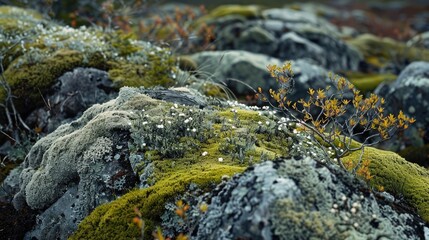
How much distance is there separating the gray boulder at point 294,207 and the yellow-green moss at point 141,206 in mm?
767

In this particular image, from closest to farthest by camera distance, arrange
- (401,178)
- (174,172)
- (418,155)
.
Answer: (174,172)
(401,178)
(418,155)

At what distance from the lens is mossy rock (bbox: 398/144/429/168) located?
15609 mm

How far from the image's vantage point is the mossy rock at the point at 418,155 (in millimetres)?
15609

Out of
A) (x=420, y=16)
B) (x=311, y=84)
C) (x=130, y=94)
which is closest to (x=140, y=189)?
(x=130, y=94)

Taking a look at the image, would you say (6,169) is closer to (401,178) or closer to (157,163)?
(157,163)

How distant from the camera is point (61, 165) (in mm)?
8516

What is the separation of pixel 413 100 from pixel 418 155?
2.99m

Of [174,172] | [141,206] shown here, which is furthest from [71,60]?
[141,206]

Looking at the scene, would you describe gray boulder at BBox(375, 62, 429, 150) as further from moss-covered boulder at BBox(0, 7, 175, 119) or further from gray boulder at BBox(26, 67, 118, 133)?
gray boulder at BBox(26, 67, 118, 133)

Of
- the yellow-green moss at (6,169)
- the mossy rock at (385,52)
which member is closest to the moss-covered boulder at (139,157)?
the yellow-green moss at (6,169)

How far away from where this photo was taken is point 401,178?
8.59m

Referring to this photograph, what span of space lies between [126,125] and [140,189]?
1383mm

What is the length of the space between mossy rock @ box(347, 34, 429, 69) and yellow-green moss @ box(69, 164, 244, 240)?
86.3 feet

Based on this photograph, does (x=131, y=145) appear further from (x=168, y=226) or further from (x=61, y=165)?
(x=168, y=226)
